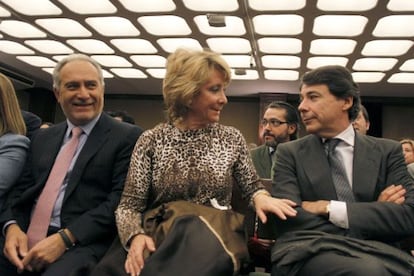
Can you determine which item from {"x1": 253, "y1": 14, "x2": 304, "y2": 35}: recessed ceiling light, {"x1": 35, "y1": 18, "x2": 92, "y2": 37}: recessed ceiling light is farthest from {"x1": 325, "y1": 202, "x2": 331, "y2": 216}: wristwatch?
{"x1": 35, "y1": 18, "x2": 92, "y2": 37}: recessed ceiling light

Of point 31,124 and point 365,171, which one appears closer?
point 365,171

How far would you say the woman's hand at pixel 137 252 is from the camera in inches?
63.2

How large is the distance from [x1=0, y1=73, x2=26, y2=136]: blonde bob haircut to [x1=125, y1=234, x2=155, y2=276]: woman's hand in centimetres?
103

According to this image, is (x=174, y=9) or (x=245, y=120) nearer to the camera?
(x=174, y=9)

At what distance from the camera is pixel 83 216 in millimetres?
1920

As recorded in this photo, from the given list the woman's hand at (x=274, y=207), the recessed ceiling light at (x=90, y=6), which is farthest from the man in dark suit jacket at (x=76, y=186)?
Answer: the recessed ceiling light at (x=90, y=6)

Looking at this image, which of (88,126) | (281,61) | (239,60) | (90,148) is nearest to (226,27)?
(239,60)

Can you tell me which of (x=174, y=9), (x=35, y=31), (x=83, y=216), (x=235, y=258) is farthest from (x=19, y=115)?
(x=35, y=31)

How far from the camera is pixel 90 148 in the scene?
6.82 ft

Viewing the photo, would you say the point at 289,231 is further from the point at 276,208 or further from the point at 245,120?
the point at 245,120

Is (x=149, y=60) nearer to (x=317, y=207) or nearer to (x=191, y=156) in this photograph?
(x=191, y=156)

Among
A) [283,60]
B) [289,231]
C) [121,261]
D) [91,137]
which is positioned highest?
[283,60]

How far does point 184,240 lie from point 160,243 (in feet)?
0.43

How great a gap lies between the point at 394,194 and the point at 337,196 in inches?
9.6
